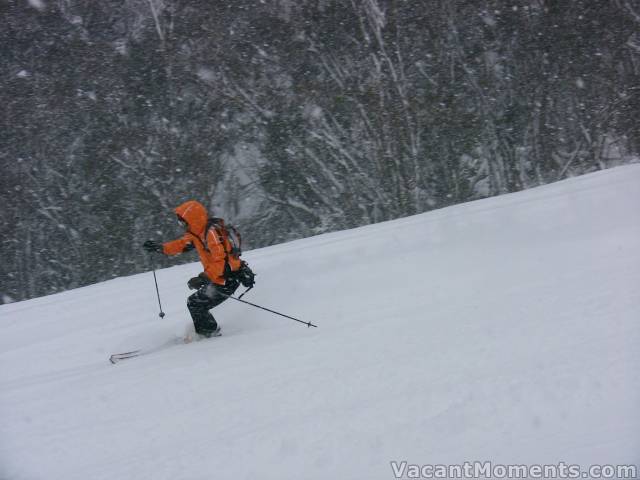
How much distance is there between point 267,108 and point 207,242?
10982 mm

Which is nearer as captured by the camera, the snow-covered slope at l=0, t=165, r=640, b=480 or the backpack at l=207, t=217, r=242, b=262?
the snow-covered slope at l=0, t=165, r=640, b=480

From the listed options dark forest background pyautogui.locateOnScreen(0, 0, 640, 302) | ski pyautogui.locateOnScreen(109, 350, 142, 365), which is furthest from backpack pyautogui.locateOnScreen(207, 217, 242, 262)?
dark forest background pyautogui.locateOnScreen(0, 0, 640, 302)

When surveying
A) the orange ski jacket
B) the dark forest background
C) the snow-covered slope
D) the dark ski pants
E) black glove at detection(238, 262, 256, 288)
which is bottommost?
the snow-covered slope

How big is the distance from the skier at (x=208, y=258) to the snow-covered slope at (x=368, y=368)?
0.47 metres

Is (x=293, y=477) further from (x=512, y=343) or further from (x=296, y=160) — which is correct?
(x=296, y=160)

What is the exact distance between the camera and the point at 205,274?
5.86 m

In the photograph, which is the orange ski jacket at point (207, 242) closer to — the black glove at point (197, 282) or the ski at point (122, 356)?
the black glove at point (197, 282)

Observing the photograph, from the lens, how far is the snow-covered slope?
311cm

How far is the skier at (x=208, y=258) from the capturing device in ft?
18.2

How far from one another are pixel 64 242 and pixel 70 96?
452cm

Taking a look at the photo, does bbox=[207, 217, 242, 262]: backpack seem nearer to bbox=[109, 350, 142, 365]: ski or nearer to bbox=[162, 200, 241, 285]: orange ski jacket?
bbox=[162, 200, 241, 285]: orange ski jacket

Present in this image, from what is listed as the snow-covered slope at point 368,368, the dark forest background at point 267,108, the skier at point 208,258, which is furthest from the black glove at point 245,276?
the dark forest background at point 267,108

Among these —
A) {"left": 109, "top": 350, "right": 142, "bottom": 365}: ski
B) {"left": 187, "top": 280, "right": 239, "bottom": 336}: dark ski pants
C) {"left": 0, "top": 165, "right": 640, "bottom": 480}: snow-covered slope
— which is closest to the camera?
{"left": 0, "top": 165, "right": 640, "bottom": 480}: snow-covered slope

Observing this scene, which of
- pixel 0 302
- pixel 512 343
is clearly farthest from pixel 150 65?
pixel 512 343
